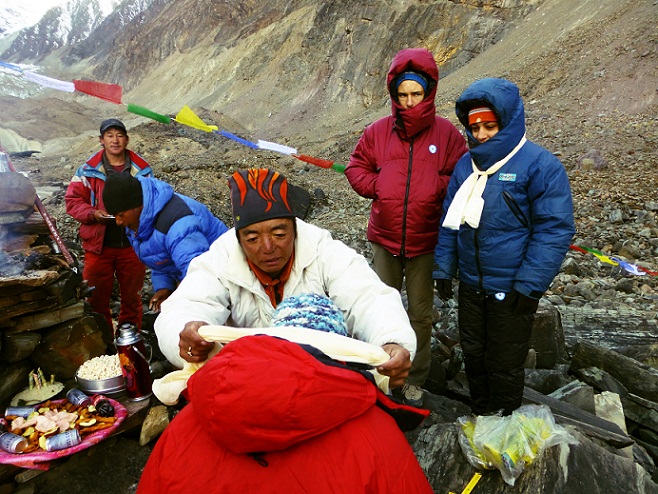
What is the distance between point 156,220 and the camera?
9.97 ft

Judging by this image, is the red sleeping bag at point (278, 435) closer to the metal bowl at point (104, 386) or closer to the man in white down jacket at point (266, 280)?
the man in white down jacket at point (266, 280)

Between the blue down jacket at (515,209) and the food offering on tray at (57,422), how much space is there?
2.25m

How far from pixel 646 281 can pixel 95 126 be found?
3889 centimetres

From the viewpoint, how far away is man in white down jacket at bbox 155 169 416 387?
1.81 meters

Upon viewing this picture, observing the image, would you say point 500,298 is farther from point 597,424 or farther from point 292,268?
point 292,268

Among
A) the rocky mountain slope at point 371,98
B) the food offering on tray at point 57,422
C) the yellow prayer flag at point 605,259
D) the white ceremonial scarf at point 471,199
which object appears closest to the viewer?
the food offering on tray at point 57,422

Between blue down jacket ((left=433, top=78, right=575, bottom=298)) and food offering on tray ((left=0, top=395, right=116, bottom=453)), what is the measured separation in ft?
7.39

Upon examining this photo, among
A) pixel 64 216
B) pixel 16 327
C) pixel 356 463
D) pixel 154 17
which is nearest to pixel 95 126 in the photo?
pixel 154 17

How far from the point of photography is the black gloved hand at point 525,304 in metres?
2.47

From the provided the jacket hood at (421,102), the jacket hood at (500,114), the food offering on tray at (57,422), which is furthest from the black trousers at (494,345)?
the food offering on tray at (57,422)

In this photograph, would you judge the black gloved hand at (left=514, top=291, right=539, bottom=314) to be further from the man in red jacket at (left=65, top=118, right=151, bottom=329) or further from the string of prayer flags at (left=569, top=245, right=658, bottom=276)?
the string of prayer flags at (left=569, top=245, right=658, bottom=276)

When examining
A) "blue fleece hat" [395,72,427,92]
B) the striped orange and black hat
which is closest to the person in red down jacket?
the striped orange and black hat

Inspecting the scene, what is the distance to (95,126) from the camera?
36.5 metres

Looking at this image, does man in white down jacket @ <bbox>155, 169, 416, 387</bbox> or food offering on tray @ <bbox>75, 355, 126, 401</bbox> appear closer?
man in white down jacket @ <bbox>155, 169, 416, 387</bbox>
